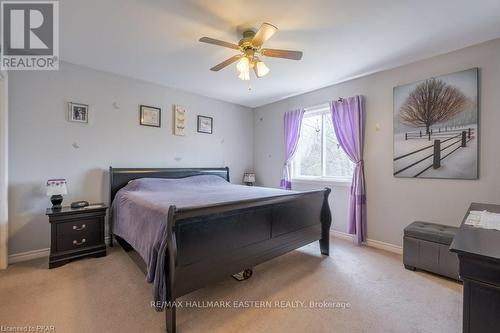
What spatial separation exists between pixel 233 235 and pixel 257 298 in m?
0.63

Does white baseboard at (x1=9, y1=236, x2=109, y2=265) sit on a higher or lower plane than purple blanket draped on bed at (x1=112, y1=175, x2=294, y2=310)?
lower

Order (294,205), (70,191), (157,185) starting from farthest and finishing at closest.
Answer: (157,185)
(70,191)
(294,205)

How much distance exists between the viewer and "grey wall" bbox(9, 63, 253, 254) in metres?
2.86

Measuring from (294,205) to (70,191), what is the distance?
3.09 metres

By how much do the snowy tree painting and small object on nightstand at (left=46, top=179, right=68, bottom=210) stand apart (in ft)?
14.5

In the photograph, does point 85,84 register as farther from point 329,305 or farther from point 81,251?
point 329,305

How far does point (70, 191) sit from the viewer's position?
319 cm

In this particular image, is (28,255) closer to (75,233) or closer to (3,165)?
(75,233)

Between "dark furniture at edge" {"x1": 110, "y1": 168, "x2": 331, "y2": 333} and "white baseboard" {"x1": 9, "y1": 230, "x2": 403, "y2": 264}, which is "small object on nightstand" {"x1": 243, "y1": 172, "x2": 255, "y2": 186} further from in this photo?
"dark furniture at edge" {"x1": 110, "y1": 168, "x2": 331, "y2": 333}

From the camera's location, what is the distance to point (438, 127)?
2.86m

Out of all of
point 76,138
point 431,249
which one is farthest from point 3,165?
point 431,249

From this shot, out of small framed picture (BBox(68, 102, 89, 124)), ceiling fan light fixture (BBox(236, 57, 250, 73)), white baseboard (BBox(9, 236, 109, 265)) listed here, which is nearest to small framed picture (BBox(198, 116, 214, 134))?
small framed picture (BBox(68, 102, 89, 124))

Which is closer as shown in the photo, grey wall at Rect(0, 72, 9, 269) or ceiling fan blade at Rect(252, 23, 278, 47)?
ceiling fan blade at Rect(252, 23, 278, 47)

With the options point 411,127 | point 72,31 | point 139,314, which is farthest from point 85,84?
point 411,127
